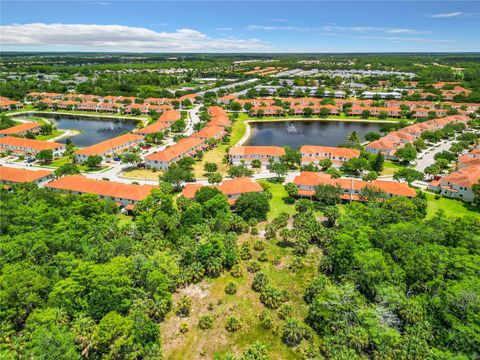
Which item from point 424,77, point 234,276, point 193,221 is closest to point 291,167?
point 193,221

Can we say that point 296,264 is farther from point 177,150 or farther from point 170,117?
point 170,117

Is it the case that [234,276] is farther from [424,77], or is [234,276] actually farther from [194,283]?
[424,77]

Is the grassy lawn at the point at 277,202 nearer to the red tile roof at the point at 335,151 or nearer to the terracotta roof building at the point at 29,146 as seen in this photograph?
the red tile roof at the point at 335,151

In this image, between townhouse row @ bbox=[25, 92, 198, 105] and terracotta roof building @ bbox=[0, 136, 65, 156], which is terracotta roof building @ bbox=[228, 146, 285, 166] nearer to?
terracotta roof building @ bbox=[0, 136, 65, 156]

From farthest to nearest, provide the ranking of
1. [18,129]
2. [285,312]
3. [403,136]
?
1. [18,129]
2. [403,136]
3. [285,312]

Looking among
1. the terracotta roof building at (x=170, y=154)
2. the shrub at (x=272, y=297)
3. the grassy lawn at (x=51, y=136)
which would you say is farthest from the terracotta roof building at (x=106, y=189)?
the grassy lawn at (x=51, y=136)

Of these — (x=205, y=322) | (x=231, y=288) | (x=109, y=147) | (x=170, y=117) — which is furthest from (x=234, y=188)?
(x=170, y=117)
